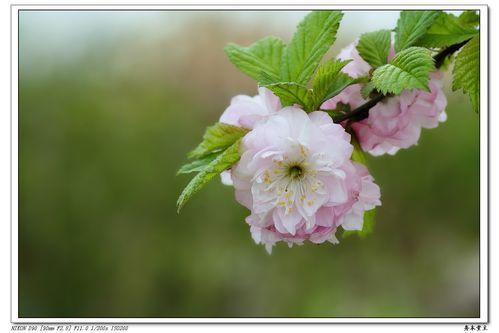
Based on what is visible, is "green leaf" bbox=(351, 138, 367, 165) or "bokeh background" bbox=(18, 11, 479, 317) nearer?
"green leaf" bbox=(351, 138, 367, 165)

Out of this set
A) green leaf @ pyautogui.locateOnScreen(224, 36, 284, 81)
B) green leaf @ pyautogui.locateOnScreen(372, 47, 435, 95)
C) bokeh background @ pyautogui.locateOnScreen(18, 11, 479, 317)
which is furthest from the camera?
bokeh background @ pyautogui.locateOnScreen(18, 11, 479, 317)

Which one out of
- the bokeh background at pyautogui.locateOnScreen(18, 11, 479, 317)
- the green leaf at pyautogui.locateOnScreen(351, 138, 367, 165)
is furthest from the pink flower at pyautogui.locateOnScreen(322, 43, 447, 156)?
the bokeh background at pyautogui.locateOnScreen(18, 11, 479, 317)

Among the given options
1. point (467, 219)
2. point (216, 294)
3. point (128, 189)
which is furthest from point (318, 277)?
point (128, 189)

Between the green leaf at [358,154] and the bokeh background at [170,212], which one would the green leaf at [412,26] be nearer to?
the green leaf at [358,154]

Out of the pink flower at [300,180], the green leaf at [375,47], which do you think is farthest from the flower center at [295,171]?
the green leaf at [375,47]

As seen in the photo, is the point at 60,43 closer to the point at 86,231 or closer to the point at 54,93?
the point at 54,93

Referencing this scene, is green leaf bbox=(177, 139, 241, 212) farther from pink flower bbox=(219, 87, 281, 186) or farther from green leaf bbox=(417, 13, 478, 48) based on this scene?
green leaf bbox=(417, 13, 478, 48)

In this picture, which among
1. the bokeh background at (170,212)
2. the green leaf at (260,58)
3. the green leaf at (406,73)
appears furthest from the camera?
the bokeh background at (170,212)
